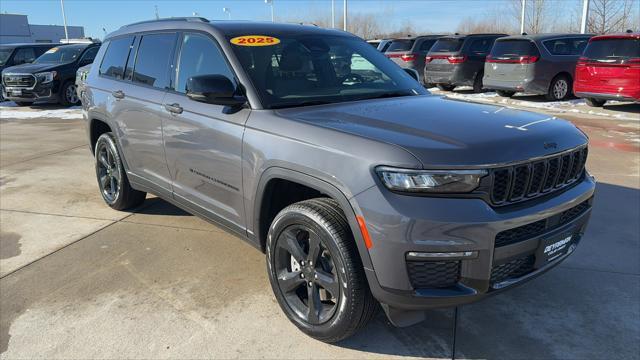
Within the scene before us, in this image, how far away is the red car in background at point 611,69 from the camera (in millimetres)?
10914

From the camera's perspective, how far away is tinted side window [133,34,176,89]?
13.5 ft

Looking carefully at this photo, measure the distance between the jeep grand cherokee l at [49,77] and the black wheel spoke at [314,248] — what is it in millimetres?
13791

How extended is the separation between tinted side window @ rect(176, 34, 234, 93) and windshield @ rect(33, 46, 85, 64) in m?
12.7

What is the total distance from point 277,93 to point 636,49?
34.7 feet

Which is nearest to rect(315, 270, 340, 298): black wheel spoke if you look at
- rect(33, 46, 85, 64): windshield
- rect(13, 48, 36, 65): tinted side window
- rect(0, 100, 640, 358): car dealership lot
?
rect(0, 100, 640, 358): car dealership lot

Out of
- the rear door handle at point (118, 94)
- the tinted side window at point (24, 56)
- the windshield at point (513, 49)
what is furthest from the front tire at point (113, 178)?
the tinted side window at point (24, 56)

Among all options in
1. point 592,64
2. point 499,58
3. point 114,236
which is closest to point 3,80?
point 114,236

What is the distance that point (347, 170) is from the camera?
2529 mm

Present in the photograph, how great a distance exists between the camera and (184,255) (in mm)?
4176

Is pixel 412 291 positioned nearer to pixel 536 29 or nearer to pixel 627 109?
pixel 627 109

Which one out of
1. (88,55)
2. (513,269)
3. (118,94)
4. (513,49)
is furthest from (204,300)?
(88,55)

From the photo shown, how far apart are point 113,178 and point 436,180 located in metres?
3.87

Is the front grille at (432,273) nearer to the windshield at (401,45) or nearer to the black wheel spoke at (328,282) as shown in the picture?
the black wheel spoke at (328,282)

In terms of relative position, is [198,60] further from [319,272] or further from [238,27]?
[319,272]
